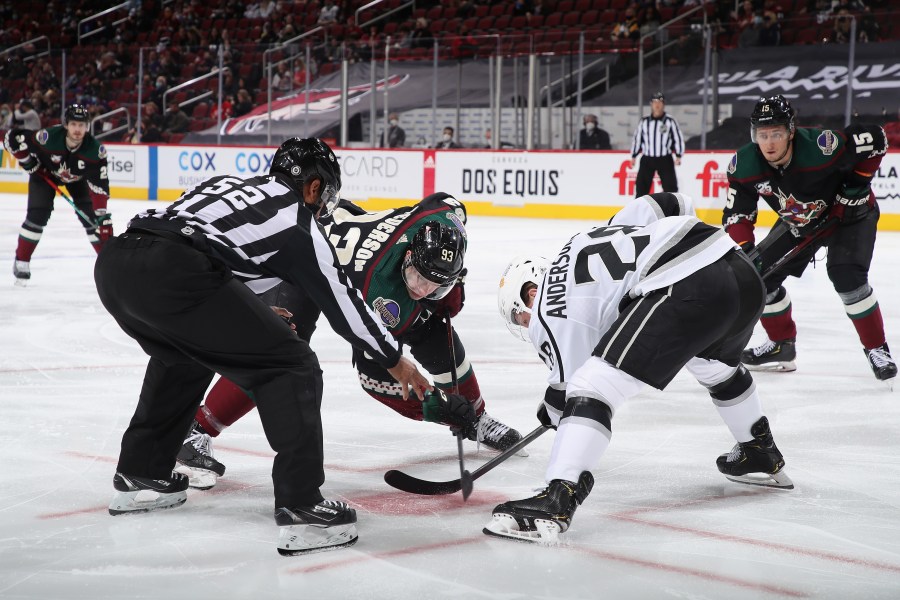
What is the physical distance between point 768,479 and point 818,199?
195cm

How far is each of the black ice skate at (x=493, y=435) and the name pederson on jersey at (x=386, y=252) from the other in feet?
1.58

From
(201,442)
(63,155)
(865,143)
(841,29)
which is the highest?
(841,29)

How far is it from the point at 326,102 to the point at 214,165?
2273mm

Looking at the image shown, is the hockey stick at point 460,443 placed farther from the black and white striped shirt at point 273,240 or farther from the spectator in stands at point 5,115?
the spectator in stands at point 5,115

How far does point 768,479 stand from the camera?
2836 mm

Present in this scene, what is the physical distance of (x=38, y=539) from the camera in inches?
91.0

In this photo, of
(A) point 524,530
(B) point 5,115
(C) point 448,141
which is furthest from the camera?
(B) point 5,115

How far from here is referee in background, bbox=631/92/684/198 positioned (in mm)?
10688

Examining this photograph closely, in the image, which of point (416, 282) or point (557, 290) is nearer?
point (557, 290)

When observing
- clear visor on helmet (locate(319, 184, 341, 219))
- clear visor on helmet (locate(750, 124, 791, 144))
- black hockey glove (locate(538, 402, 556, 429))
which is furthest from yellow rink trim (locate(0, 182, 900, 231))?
clear visor on helmet (locate(319, 184, 341, 219))

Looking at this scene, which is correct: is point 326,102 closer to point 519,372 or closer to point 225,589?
point 519,372

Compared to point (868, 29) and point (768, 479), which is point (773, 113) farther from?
point (868, 29)

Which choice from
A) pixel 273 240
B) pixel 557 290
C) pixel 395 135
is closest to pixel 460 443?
pixel 557 290

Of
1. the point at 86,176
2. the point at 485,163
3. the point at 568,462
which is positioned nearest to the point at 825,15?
the point at 485,163
